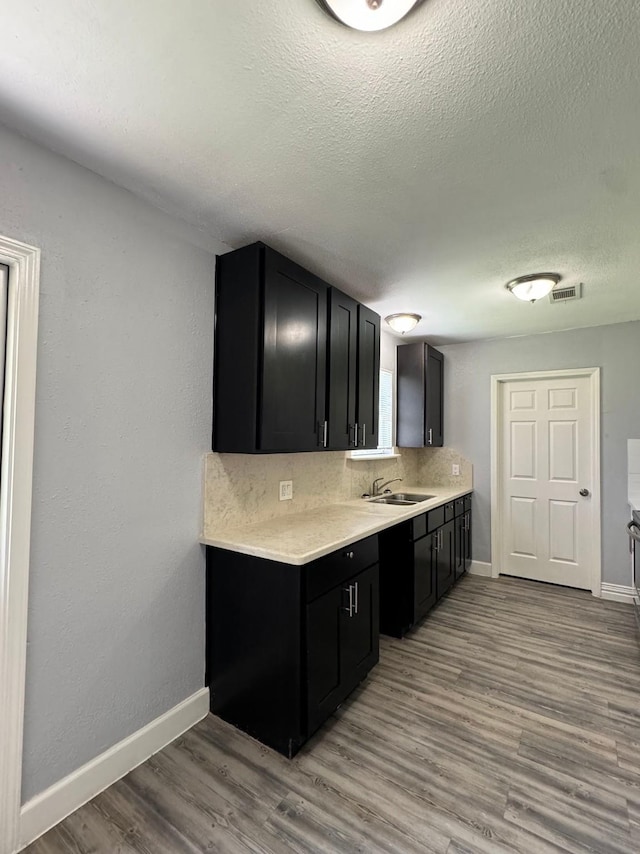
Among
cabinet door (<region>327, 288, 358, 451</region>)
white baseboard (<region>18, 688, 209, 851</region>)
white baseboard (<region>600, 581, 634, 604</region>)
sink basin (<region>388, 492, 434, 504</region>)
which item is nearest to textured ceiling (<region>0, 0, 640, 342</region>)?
cabinet door (<region>327, 288, 358, 451</region>)

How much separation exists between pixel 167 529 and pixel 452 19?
2.07 m

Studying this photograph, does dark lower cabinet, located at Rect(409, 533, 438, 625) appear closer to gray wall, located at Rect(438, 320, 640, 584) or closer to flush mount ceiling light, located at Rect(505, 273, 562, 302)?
gray wall, located at Rect(438, 320, 640, 584)

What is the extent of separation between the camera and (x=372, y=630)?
233 cm

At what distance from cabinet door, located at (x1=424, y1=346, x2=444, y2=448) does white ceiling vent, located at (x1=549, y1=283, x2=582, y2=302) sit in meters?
1.31

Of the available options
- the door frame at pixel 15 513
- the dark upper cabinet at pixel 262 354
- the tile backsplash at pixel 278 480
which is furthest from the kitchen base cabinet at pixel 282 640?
the door frame at pixel 15 513

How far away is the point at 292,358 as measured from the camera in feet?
7.08

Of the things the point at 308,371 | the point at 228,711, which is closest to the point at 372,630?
the point at 228,711

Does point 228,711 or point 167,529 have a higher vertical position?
point 167,529

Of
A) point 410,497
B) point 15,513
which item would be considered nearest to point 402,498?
point 410,497

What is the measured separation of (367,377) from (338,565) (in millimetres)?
1435

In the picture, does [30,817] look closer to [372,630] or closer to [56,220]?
[372,630]

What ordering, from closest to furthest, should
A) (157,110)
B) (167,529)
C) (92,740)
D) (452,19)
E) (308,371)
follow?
1. (452,19)
2. (157,110)
3. (92,740)
4. (167,529)
5. (308,371)

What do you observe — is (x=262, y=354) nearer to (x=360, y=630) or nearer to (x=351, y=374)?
(x=351, y=374)

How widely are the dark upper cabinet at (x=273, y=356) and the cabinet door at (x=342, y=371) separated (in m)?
0.01
